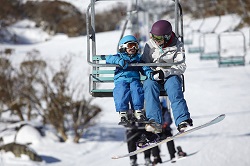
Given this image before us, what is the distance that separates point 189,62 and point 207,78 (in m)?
4.65

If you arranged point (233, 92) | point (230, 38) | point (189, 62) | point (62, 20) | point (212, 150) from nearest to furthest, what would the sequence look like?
point (212, 150)
point (233, 92)
point (189, 62)
point (230, 38)
point (62, 20)

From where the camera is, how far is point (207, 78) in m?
22.7

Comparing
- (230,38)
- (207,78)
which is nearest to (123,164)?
(207,78)

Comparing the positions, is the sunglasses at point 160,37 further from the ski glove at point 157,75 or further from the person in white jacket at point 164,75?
the ski glove at point 157,75

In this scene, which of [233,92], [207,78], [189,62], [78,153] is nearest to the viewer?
[78,153]

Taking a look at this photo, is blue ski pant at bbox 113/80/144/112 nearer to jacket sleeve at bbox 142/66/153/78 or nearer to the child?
the child

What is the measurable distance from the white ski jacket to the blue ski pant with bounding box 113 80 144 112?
1.01 feet

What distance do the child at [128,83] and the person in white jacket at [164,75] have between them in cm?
10

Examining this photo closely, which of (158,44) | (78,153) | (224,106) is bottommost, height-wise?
(78,153)

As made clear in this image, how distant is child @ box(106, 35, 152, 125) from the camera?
244 inches

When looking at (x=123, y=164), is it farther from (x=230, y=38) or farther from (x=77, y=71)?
(x=230, y=38)

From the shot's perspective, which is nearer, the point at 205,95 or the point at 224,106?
the point at 224,106

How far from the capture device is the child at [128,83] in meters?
6.20

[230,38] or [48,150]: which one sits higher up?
[230,38]
